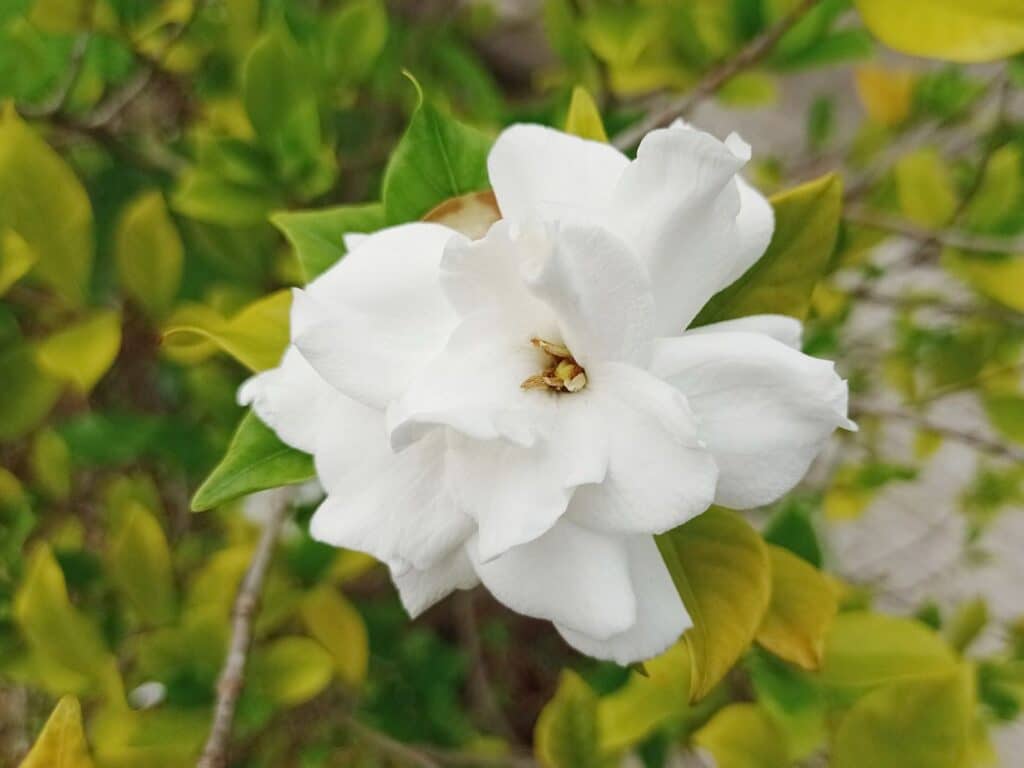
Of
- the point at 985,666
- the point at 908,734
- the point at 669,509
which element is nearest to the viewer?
the point at 669,509

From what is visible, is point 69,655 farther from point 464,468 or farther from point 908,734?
point 908,734

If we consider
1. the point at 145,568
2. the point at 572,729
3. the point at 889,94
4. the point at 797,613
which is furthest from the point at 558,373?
the point at 889,94

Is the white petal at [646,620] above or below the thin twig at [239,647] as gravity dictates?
above

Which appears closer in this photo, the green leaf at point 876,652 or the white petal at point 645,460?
the white petal at point 645,460

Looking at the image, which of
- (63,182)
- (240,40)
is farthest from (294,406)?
(240,40)

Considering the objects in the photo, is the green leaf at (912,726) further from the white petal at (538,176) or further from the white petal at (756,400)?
the white petal at (538,176)

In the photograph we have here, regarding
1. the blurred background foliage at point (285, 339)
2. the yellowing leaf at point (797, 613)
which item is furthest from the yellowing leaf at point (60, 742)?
the yellowing leaf at point (797, 613)
